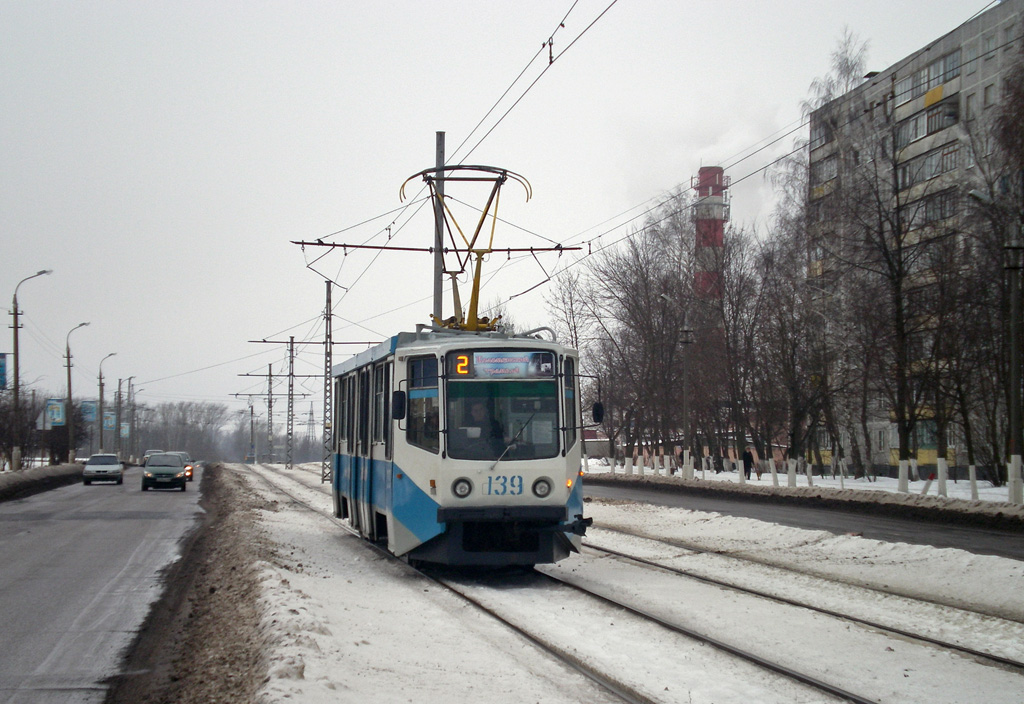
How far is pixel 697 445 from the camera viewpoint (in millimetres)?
49031

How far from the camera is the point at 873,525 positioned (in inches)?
746

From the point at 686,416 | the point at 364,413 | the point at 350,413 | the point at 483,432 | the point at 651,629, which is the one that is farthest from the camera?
the point at 686,416

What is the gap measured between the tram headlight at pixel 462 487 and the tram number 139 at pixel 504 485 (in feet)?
0.73

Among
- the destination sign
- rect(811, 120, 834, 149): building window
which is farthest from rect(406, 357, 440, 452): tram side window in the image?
rect(811, 120, 834, 149): building window

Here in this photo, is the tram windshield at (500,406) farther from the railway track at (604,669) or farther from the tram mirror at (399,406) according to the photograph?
the railway track at (604,669)

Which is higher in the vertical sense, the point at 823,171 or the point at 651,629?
the point at 823,171

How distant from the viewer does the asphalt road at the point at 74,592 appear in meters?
7.50

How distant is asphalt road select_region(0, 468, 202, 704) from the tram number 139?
3932 millimetres

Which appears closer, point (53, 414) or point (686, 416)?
point (686, 416)

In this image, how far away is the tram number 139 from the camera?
11406 millimetres

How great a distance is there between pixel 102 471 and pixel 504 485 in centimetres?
3870

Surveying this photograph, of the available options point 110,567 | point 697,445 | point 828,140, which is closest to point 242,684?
point 110,567

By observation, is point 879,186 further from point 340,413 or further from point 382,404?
point 382,404

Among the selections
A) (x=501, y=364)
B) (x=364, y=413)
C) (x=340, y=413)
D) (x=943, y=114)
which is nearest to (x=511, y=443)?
(x=501, y=364)
